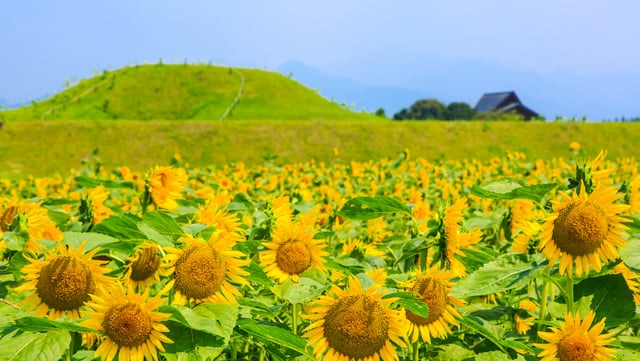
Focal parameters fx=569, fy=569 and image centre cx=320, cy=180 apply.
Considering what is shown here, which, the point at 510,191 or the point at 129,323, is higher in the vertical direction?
the point at 510,191

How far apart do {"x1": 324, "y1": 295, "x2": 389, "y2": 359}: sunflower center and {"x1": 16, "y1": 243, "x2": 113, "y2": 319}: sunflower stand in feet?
1.89

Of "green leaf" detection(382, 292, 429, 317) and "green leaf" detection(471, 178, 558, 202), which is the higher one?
"green leaf" detection(471, 178, 558, 202)

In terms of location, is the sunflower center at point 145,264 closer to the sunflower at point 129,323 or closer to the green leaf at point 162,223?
the green leaf at point 162,223

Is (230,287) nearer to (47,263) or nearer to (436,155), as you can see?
(47,263)

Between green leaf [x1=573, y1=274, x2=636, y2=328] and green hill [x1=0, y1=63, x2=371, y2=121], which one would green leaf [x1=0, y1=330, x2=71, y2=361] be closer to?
green leaf [x1=573, y1=274, x2=636, y2=328]

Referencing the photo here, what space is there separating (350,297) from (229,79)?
2000 inches

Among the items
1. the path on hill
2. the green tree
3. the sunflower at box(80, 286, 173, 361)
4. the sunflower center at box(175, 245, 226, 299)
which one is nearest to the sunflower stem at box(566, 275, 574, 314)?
the sunflower center at box(175, 245, 226, 299)

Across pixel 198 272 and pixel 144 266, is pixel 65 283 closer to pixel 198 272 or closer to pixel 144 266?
pixel 144 266

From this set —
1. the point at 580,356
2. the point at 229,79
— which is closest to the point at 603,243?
the point at 580,356

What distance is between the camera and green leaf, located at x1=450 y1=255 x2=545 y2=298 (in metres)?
1.39

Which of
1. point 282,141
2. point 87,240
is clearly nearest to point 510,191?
point 87,240

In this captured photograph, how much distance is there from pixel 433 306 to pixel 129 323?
32.9 inches

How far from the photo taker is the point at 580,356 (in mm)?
1439

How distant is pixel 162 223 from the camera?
1591 millimetres
